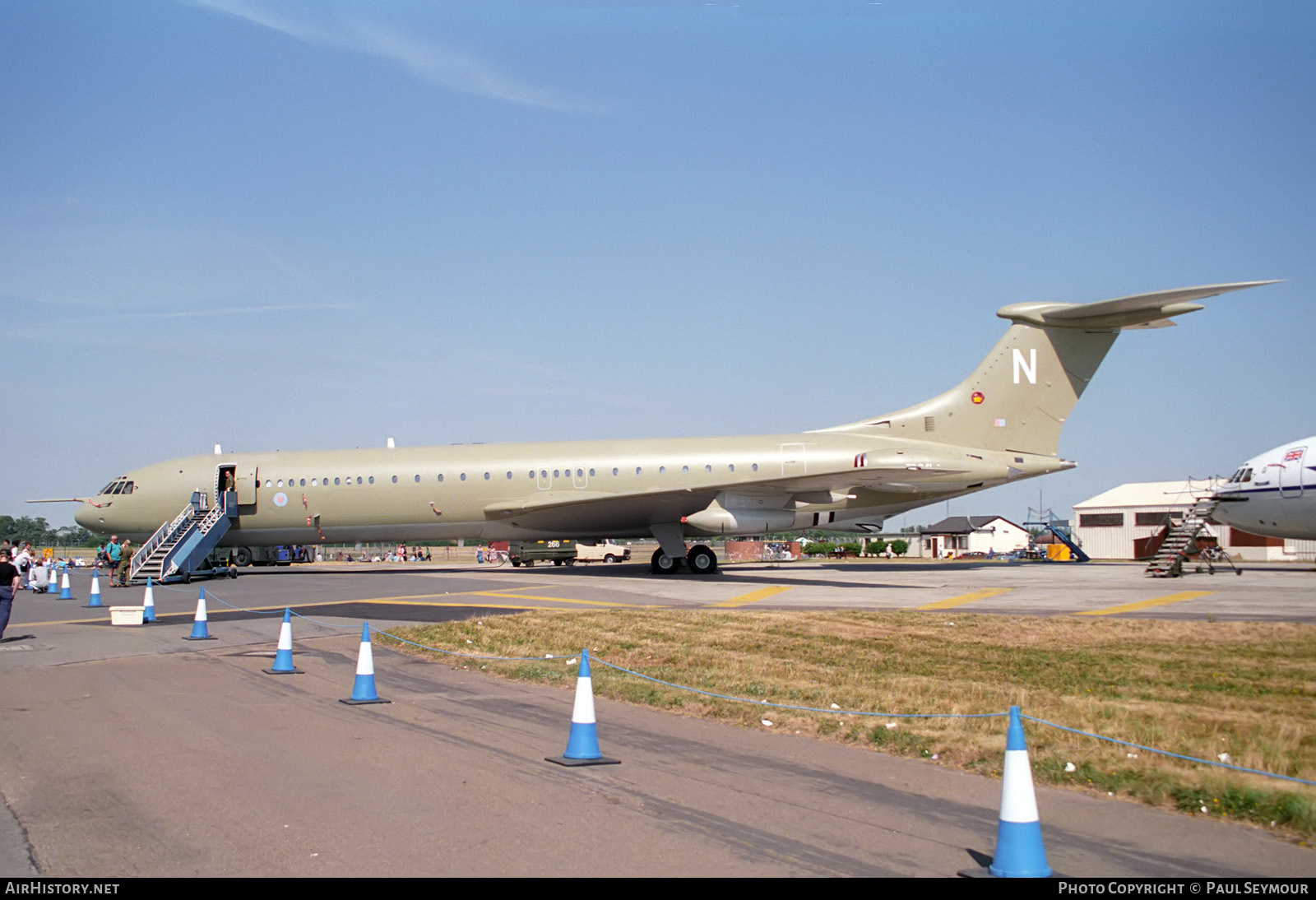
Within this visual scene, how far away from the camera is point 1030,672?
11.9 m

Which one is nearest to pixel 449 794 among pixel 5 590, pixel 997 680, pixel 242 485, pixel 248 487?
pixel 997 680

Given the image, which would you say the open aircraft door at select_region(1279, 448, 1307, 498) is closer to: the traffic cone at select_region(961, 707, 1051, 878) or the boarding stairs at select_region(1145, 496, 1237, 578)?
the boarding stairs at select_region(1145, 496, 1237, 578)

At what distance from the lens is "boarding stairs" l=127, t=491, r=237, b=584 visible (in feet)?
101

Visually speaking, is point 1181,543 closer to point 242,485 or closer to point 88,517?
point 242,485

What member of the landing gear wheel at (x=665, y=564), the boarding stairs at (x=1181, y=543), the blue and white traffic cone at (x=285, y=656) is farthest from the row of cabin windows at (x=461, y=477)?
the blue and white traffic cone at (x=285, y=656)

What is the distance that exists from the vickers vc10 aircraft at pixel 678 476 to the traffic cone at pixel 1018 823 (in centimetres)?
2450

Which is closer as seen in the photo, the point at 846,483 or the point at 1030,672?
the point at 1030,672

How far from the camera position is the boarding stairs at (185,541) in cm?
3080

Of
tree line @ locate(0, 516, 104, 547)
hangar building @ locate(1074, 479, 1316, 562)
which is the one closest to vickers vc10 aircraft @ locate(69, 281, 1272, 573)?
hangar building @ locate(1074, 479, 1316, 562)

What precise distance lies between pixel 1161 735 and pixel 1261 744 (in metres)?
0.72

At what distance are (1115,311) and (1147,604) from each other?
524 inches

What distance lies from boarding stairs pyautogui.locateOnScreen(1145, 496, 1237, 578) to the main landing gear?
12.3 m
